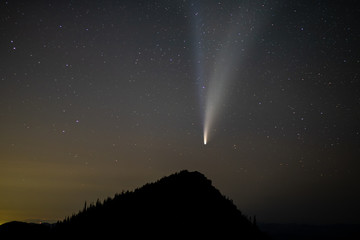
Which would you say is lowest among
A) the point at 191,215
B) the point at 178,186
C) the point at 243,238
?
the point at 243,238

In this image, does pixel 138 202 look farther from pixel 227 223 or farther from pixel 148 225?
pixel 227 223

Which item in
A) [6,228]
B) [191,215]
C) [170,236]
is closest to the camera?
[170,236]

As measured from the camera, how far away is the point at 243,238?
20.8 meters

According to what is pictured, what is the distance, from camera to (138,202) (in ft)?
72.6

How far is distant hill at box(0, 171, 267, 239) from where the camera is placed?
18078 millimetres

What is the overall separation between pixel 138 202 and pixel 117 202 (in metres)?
1.99

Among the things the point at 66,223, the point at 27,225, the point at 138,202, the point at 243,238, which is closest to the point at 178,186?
the point at 138,202

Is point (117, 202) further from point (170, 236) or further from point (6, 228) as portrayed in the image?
point (6, 228)

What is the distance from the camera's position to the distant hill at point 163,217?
1808 cm

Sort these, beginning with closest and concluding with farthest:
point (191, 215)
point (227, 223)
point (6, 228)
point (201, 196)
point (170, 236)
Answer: point (170, 236)
point (191, 215)
point (227, 223)
point (201, 196)
point (6, 228)

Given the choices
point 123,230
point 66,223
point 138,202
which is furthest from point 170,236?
point 66,223

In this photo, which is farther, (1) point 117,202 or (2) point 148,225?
(1) point 117,202

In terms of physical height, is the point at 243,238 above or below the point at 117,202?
below

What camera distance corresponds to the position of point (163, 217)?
19.7 metres
